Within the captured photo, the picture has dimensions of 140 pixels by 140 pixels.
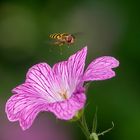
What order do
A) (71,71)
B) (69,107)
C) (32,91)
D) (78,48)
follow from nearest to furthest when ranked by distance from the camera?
(69,107), (32,91), (71,71), (78,48)

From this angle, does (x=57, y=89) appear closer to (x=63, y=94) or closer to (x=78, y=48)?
(x=63, y=94)

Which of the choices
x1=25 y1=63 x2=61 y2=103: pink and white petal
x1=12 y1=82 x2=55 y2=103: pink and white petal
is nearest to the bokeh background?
x1=25 y1=63 x2=61 y2=103: pink and white petal

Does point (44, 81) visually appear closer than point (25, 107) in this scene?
No

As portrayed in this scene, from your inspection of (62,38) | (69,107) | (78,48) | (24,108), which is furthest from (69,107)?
(78,48)

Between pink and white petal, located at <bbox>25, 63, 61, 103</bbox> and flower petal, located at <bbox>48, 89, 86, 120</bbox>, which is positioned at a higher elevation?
flower petal, located at <bbox>48, 89, 86, 120</bbox>

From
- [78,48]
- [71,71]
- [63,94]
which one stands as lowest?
[78,48]

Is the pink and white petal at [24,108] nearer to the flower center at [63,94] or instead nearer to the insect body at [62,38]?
the flower center at [63,94]

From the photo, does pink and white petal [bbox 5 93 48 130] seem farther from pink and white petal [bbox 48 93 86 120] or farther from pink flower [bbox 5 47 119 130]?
pink and white petal [bbox 48 93 86 120]
